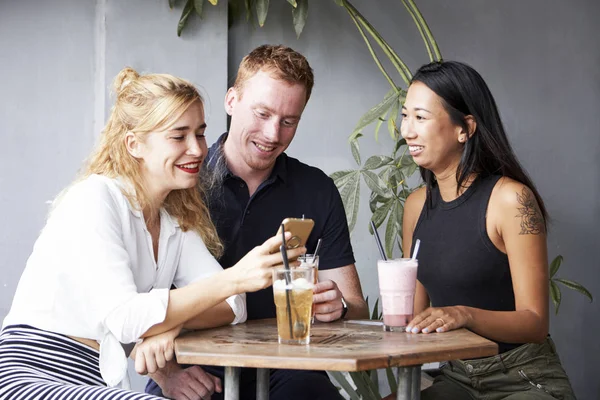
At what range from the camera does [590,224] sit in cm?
399

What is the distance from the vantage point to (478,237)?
7.86 ft

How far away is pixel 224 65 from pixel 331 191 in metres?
0.98

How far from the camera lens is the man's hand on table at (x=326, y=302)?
2113 mm

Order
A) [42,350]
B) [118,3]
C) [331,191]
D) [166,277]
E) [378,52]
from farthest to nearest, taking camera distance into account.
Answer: [378,52]
[118,3]
[331,191]
[166,277]
[42,350]

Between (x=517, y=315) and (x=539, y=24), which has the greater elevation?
(x=539, y=24)

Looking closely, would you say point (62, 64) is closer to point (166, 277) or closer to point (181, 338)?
point (166, 277)

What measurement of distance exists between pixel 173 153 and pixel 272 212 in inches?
18.7

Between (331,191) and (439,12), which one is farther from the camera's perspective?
(439,12)

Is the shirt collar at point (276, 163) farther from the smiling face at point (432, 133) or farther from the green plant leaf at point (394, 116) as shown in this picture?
the green plant leaf at point (394, 116)

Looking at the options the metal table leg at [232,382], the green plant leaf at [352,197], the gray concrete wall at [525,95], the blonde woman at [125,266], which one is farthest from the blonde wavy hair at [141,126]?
the gray concrete wall at [525,95]

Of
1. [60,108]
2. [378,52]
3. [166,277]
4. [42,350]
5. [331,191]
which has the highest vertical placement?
[378,52]

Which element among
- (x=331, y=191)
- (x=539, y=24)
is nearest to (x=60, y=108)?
(x=331, y=191)

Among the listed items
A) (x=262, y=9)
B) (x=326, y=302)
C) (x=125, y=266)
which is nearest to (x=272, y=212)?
(x=326, y=302)

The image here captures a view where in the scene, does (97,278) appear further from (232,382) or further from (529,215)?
(529,215)
